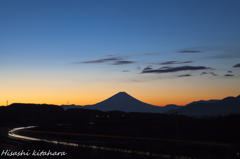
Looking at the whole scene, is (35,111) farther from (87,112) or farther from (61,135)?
(61,135)

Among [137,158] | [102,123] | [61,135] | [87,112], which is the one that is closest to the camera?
[137,158]

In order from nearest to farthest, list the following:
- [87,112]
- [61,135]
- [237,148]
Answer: [237,148]
[61,135]
[87,112]

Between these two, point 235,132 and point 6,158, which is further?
point 235,132

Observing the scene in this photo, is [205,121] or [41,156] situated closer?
[41,156]

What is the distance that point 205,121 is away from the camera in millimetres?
77875

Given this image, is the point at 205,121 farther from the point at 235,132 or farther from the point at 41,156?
the point at 41,156

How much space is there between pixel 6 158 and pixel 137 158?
11.7m

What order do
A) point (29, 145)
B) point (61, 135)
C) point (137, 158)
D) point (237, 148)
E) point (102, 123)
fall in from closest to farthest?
1. point (237, 148)
2. point (137, 158)
3. point (29, 145)
4. point (61, 135)
5. point (102, 123)

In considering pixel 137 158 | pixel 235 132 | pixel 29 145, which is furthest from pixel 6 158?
pixel 235 132

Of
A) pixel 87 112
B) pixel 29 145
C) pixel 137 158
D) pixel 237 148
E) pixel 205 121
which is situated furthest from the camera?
pixel 87 112

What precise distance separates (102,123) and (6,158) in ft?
207

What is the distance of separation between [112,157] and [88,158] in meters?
2.36

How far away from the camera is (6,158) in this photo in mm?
23312

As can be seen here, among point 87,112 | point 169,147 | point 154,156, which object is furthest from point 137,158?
point 87,112
